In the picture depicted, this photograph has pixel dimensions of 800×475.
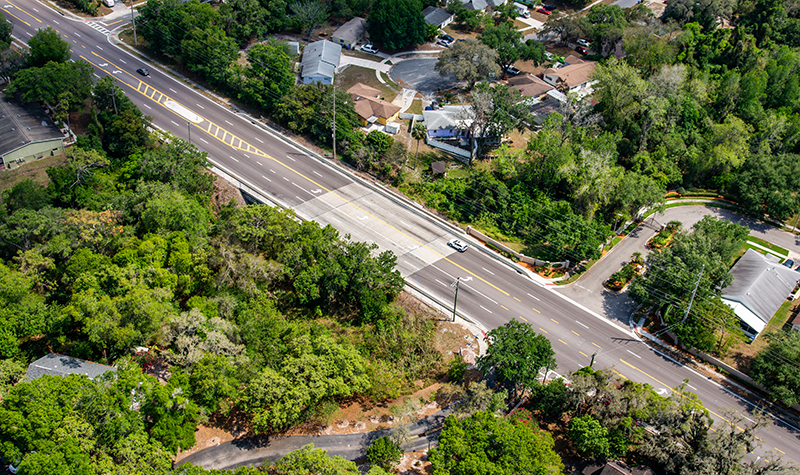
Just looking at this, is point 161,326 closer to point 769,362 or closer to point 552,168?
point 552,168

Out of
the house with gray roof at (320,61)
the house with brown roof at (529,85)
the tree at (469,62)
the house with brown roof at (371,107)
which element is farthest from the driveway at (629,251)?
the house with gray roof at (320,61)

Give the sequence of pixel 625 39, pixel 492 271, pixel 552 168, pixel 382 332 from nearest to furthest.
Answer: pixel 382 332, pixel 492 271, pixel 552 168, pixel 625 39

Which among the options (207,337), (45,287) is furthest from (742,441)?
(45,287)

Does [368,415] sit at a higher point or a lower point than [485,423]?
lower

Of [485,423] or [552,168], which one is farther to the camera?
[552,168]

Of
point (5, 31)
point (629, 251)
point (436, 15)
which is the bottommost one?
point (629, 251)

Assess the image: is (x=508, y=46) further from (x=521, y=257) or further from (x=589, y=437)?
(x=589, y=437)

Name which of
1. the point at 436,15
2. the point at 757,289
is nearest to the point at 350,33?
the point at 436,15
